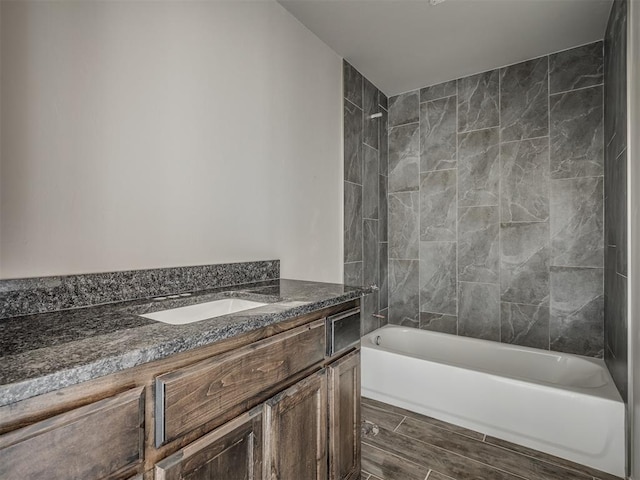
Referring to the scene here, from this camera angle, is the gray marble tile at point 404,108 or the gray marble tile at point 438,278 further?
the gray marble tile at point 404,108

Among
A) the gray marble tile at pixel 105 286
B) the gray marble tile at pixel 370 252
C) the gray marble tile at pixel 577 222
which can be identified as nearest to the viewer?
the gray marble tile at pixel 105 286

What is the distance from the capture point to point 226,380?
0.92 metres

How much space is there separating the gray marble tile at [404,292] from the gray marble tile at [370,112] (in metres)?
1.19

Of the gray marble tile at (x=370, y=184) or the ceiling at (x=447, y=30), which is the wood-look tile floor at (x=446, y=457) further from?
the ceiling at (x=447, y=30)

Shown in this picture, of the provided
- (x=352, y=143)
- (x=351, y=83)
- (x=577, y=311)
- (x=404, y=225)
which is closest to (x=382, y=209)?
(x=404, y=225)

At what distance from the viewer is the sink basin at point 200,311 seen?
119 cm

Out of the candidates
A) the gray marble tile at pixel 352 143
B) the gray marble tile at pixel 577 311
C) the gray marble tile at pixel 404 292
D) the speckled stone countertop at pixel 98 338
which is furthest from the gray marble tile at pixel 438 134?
the speckled stone countertop at pixel 98 338

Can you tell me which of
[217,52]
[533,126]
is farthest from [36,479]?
[533,126]

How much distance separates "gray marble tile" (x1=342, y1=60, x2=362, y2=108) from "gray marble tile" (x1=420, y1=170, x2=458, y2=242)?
96 centimetres

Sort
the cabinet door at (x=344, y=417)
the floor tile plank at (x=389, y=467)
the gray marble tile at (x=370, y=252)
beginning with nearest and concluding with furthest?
the cabinet door at (x=344, y=417) < the floor tile plank at (x=389, y=467) < the gray marble tile at (x=370, y=252)

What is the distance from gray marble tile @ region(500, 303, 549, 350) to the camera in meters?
2.68

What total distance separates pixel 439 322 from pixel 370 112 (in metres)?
2.04

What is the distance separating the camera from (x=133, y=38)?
1355 mm

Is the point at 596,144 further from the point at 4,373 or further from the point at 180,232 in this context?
the point at 4,373
